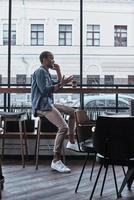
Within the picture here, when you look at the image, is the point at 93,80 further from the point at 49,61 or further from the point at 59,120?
the point at 59,120

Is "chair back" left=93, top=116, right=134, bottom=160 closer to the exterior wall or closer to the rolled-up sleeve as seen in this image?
the rolled-up sleeve

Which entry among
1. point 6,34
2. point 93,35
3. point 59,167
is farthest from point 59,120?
point 6,34

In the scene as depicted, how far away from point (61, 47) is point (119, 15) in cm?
109

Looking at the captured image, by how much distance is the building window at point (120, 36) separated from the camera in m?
6.53

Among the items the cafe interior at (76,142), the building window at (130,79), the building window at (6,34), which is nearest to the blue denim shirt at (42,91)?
the cafe interior at (76,142)

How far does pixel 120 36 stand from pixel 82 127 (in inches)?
107

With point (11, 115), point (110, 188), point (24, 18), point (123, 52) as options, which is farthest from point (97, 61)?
point (110, 188)

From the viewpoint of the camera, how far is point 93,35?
6.54 m

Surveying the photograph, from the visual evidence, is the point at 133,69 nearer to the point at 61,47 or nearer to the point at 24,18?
the point at 61,47

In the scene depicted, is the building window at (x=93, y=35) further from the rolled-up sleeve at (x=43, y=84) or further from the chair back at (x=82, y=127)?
the chair back at (x=82, y=127)

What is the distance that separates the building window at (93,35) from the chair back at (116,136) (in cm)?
322

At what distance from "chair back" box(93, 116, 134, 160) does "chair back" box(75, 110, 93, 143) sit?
0.69 m

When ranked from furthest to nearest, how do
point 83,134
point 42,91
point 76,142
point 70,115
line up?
point 76,142
point 70,115
point 42,91
point 83,134

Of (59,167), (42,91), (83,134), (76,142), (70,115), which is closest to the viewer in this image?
(83,134)
